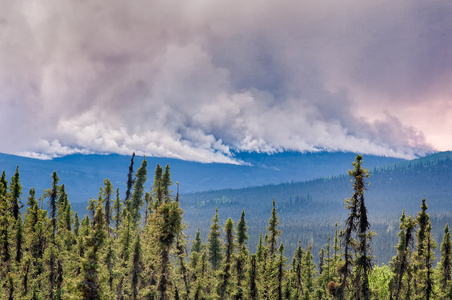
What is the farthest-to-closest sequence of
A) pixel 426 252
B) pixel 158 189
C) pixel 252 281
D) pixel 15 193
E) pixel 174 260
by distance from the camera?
pixel 158 189 → pixel 15 193 → pixel 252 281 → pixel 174 260 → pixel 426 252

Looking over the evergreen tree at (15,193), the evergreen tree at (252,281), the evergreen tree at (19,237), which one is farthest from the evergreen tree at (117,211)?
the evergreen tree at (252,281)

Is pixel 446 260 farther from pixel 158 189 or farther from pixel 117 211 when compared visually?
pixel 117 211

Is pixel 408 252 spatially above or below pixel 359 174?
below

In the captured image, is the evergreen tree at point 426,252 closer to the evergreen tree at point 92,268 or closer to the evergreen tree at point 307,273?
the evergreen tree at point 307,273

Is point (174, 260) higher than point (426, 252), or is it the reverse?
point (426, 252)

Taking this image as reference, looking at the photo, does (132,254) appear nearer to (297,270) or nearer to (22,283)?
(22,283)

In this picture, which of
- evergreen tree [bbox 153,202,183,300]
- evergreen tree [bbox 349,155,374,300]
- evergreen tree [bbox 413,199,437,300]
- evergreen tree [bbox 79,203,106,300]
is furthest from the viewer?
evergreen tree [bbox 413,199,437,300]

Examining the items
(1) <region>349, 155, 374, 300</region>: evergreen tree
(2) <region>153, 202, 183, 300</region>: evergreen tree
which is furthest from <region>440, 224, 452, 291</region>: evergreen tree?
(2) <region>153, 202, 183, 300</region>: evergreen tree

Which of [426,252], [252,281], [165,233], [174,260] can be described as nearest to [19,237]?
[174,260]

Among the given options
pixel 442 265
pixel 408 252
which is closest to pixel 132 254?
pixel 408 252

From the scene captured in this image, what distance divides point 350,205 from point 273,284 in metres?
22.8

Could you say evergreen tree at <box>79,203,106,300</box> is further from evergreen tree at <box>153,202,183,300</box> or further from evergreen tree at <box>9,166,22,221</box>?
evergreen tree at <box>9,166,22,221</box>

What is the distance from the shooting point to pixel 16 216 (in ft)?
183

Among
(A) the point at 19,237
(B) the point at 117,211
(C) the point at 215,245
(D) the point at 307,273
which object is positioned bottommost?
(D) the point at 307,273
